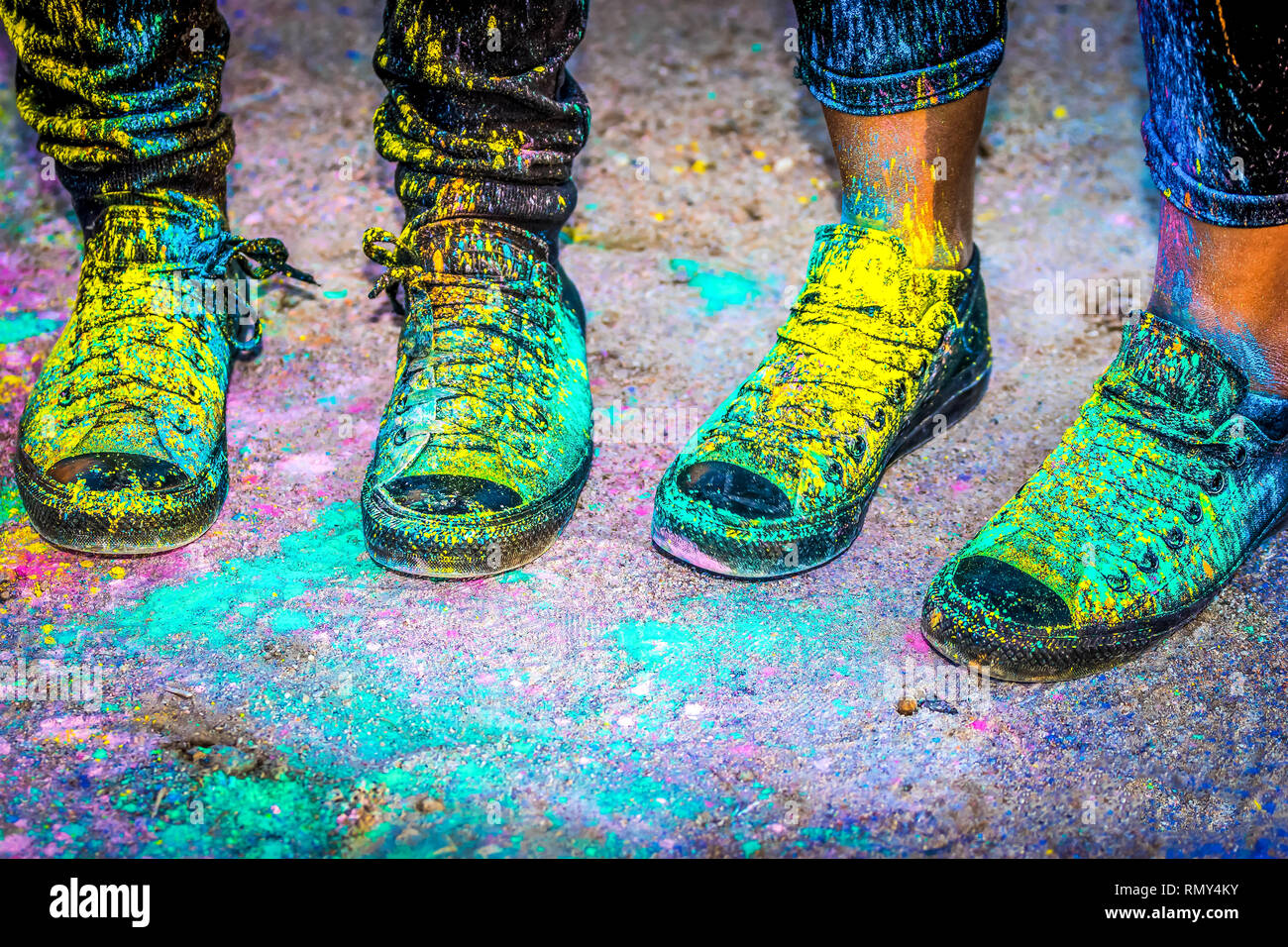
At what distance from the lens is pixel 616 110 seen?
2.64 m

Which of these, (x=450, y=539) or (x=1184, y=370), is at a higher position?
(x=1184, y=370)

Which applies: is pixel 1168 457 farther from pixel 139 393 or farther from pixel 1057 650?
pixel 139 393

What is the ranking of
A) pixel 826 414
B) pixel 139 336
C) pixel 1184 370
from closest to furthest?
pixel 1184 370 < pixel 826 414 < pixel 139 336

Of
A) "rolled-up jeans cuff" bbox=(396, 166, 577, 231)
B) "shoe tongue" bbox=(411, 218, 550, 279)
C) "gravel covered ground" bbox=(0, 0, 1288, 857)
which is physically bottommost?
"gravel covered ground" bbox=(0, 0, 1288, 857)

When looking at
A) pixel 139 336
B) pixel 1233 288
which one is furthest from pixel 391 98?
pixel 1233 288

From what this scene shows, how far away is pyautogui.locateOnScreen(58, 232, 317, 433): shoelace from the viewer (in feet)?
5.02

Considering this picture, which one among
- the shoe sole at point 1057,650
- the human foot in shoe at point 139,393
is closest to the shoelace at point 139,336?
the human foot in shoe at point 139,393

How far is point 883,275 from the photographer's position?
156 centimetres

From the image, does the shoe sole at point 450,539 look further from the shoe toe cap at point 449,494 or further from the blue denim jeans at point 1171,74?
the blue denim jeans at point 1171,74

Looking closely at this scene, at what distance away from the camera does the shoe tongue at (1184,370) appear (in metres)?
1.35

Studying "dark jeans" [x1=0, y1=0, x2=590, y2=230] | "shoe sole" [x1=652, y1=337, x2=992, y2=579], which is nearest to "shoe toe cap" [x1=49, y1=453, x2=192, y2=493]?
"dark jeans" [x1=0, y1=0, x2=590, y2=230]

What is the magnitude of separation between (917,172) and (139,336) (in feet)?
3.57

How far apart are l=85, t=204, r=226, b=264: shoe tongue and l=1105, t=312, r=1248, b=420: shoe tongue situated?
1.32 meters

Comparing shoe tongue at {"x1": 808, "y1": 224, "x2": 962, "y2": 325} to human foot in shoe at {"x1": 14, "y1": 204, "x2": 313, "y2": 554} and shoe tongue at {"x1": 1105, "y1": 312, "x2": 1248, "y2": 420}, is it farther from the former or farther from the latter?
human foot in shoe at {"x1": 14, "y1": 204, "x2": 313, "y2": 554}
